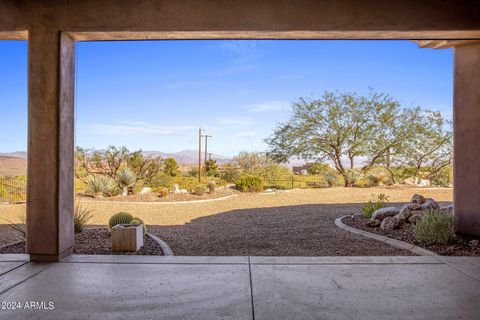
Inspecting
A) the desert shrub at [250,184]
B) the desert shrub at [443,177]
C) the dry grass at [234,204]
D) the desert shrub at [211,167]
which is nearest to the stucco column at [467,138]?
the dry grass at [234,204]

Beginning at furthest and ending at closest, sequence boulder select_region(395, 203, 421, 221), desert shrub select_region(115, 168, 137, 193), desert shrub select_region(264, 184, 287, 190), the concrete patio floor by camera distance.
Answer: desert shrub select_region(264, 184, 287, 190), desert shrub select_region(115, 168, 137, 193), boulder select_region(395, 203, 421, 221), the concrete patio floor

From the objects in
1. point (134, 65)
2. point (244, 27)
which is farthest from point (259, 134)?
point (244, 27)

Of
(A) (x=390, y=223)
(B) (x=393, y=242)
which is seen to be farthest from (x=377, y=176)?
(B) (x=393, y=242)

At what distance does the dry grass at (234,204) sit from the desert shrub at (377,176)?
145cm

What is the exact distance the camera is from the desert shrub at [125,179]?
1475cm

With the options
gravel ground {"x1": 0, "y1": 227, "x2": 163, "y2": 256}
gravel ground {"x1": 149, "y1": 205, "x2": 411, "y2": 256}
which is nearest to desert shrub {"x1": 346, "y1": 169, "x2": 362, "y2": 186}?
gravel ground {"x1": 149, "y1": 205, "x2": 411, "y2": 256}

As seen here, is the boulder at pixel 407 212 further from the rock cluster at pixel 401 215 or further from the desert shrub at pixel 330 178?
the desert shrub at pixel 330 178

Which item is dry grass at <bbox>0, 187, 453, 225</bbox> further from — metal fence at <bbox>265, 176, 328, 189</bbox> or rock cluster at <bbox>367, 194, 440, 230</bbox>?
rock cluster at <bbox>367, 194, 440, 230</bbox>

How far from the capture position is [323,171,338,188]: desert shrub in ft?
55.6

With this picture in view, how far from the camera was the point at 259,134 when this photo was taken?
59.1 feet

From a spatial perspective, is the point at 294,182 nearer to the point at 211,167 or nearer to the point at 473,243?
the point at 211,167

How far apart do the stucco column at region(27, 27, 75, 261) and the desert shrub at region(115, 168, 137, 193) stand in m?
10.6

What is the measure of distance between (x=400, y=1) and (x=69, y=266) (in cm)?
526

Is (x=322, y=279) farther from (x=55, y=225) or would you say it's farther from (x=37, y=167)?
(x=37, y=167)
